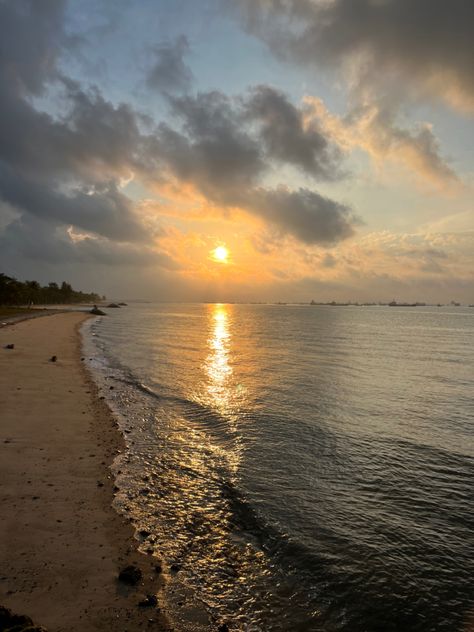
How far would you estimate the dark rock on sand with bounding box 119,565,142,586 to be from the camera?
7.93m

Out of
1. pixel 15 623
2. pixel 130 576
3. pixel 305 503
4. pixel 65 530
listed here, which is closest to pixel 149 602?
pixel 130 576

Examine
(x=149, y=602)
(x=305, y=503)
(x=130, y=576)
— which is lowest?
(x=305, y=503)

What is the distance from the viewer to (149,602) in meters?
7.47

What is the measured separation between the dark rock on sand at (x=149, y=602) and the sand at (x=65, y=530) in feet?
0.27

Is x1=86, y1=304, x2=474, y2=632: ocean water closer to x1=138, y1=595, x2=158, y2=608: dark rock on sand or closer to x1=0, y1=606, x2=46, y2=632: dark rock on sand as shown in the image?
x1=138, y1=595, x2=158, y2=608: dark rock on sand

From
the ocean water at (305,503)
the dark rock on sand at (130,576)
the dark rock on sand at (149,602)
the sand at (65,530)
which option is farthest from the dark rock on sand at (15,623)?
the ocean water at (305,503)

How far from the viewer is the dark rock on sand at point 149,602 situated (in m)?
7.41

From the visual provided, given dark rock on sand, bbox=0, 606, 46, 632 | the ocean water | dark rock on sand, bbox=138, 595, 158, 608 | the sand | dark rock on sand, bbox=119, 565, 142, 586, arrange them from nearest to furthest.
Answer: dark rock on sand, bbox=0, 606, 46, 632
the sand
dark rock on sand, bbox=138, 595, 158, 608
dark rock on sand, bbox=119, 565, 142, 586
the ocean water

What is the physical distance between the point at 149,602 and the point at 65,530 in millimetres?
3446

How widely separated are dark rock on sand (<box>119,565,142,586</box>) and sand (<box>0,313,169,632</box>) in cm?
11

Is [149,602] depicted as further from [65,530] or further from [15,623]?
[65,530]

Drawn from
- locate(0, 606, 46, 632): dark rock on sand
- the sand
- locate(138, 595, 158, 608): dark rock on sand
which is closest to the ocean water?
locate(138, 595, 158, 608): dark rock on sand

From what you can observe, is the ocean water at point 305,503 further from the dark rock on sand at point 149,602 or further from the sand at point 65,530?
the sand at point 65,530

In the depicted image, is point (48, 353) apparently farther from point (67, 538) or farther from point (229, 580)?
point (229, 580)
